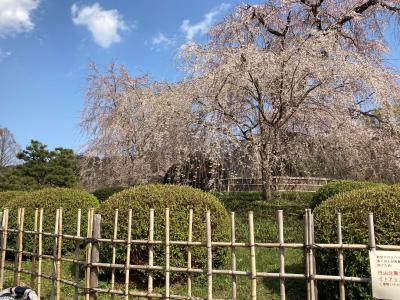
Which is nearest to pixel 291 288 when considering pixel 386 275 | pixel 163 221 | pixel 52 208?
pixel 163 221

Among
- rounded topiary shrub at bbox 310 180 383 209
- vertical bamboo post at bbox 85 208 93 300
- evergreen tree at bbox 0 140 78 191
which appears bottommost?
vertical bamboo post at bbox 85 208 93 300

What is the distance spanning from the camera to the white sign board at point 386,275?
2949 millimetres

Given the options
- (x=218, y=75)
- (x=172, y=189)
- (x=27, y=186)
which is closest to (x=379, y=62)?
(x=218, y=75)

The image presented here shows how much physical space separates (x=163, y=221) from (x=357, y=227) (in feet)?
9.00

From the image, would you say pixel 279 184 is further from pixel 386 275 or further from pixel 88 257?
pixel 386 275

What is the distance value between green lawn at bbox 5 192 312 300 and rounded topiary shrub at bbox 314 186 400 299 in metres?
1.16

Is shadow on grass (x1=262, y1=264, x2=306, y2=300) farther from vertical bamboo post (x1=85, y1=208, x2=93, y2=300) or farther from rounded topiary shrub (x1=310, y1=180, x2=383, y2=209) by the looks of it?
rounded topiary shrub (x1=310, y1=180, x2=383, y2=209)

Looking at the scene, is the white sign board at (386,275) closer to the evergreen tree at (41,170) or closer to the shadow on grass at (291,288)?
the shadow on grass at (291,288)

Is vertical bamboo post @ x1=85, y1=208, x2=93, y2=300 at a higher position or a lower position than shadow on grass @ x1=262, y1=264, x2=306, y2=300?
higher

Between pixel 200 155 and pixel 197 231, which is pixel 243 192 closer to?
pixel 200 155

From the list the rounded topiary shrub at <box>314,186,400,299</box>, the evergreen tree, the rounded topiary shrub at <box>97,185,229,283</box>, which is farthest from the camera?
the evergreen tree

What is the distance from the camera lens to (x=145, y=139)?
528 inches

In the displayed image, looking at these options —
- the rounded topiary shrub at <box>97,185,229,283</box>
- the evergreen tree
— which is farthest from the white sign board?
the evergreen tree

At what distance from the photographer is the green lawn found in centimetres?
599
